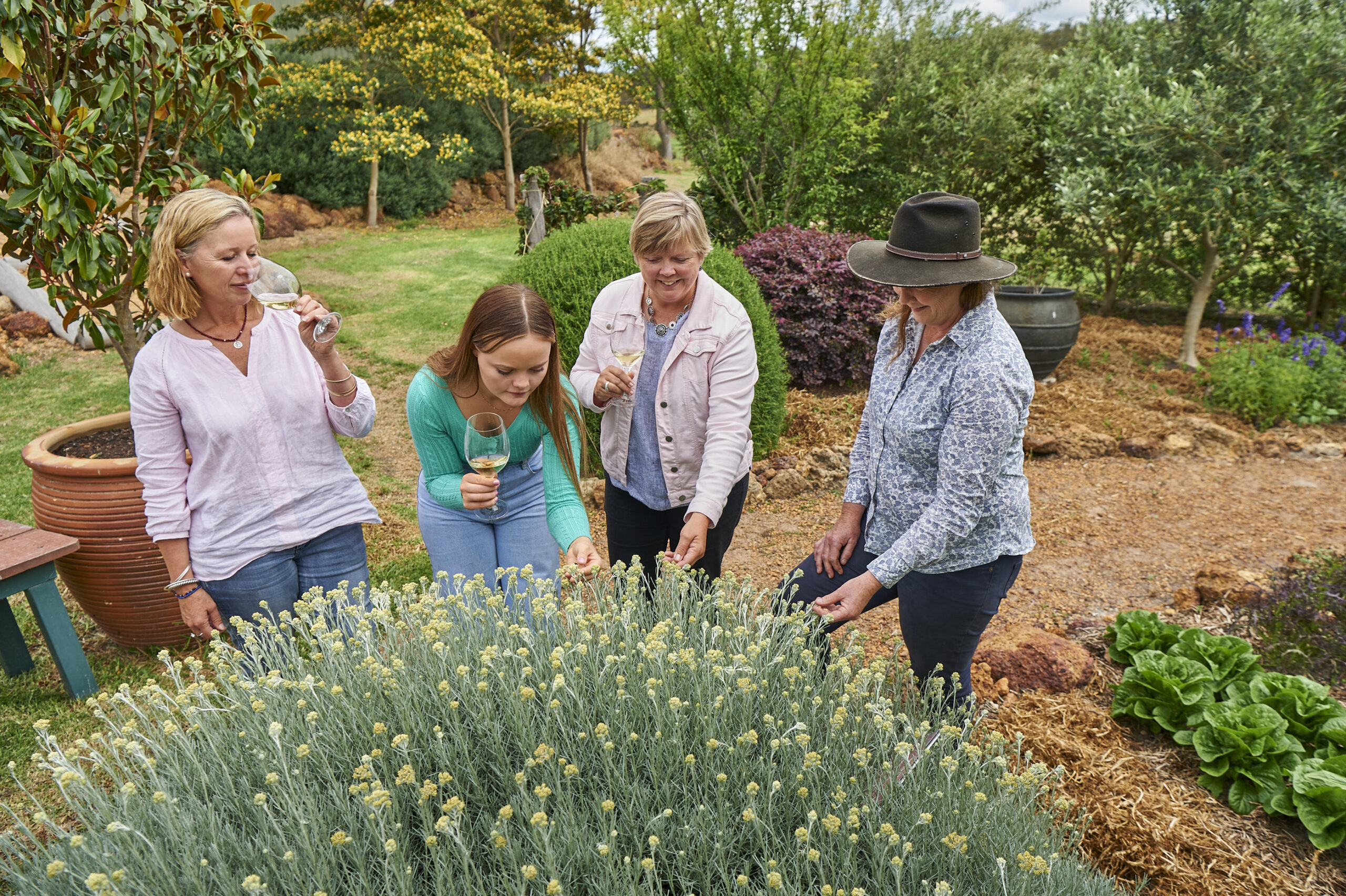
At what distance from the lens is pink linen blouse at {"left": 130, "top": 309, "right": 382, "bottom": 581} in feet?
9.52

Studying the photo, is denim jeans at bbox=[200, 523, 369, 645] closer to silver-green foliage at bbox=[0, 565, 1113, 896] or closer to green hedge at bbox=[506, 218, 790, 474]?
silver-green foliage at bbox=[0, 565, 1113, 896]

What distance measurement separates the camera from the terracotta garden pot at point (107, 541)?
4082 millimetres

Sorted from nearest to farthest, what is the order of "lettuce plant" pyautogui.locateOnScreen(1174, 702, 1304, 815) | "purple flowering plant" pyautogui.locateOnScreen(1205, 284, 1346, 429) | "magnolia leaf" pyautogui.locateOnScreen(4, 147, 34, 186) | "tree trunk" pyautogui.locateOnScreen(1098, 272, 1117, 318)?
1. "lettuce plant" pyautogui.locateOnScreen(1174, 702, 1304, 815)
2. "magnolia leaf" pyautogui.locateOnScreen(4, 147, 34, 186)
3. "purple flowering plant" pyautogui.locateOnScreen(1205, 284, 1346, 429)
4. "tree trunk" pyautogui.locateOnScreen(1098, 272, 1117, 318)

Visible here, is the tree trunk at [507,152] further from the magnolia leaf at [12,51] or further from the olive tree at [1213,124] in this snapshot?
the magnolia leaf at [12,51]

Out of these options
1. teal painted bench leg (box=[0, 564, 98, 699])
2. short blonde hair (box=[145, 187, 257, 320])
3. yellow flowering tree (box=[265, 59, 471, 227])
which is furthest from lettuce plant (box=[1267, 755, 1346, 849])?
yellow flowering tree (box=[265, 59, 471, 227])

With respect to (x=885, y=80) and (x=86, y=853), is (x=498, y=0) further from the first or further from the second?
(x=86, y=853)

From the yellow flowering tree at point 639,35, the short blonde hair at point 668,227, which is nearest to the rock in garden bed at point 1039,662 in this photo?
the short blonde hair at point 668,227

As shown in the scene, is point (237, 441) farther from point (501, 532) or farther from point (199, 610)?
point (501, 532)

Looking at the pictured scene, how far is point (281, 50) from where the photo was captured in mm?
20672

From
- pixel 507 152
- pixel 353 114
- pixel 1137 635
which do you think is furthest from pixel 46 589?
pixel 507 152

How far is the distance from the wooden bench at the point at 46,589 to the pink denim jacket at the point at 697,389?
2.75 meters

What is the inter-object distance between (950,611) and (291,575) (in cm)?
246

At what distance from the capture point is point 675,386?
3289mm

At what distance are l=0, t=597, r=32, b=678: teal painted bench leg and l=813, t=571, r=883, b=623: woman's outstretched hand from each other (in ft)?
13.8
